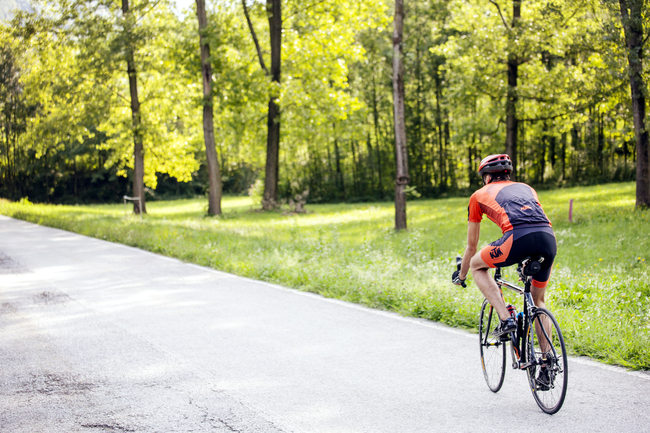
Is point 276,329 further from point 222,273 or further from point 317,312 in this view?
point 222,273

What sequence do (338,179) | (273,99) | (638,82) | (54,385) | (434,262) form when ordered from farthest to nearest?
1. (338,179)
2. (273,99)
3. (638,82)
4. (434,262)
5. (54,385)

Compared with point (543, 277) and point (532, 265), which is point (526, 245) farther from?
point (543, 277)

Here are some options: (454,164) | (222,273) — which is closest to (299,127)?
(454,164)

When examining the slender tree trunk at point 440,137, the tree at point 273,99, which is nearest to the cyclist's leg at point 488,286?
the tree at point 273,99

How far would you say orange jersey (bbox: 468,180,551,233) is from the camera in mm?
4059

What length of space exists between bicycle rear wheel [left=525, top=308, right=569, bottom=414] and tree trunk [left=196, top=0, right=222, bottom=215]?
2087 centimetres

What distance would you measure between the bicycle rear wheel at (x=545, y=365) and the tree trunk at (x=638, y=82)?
43.1 ft

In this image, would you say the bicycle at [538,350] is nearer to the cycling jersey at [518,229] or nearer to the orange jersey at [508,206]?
the cycling jersey at [518,229]

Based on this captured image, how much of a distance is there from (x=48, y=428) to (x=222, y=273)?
22.9ft

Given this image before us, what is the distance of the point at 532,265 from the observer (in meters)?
4.04

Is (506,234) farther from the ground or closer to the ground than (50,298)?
farther from the ground

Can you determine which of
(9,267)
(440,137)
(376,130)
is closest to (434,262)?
(9,267)

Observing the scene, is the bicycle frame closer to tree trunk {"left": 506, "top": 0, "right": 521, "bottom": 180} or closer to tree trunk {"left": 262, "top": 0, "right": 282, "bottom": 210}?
tree trunk {"left": 506, "top": 0, "right": 521, "bottom": 180}

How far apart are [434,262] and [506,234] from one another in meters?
6.75
